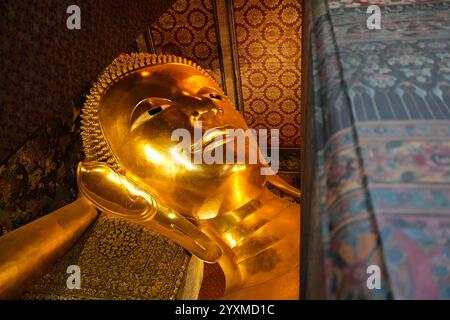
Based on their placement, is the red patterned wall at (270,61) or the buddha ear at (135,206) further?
the red patterned wall at (270,61)

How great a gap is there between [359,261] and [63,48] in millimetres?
1151

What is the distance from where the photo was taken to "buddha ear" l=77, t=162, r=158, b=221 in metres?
1.89

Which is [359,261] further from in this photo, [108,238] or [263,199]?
[108,238]

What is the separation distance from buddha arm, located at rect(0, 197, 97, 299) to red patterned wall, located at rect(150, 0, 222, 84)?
1.64m

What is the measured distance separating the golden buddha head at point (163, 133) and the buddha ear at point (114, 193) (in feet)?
0.34

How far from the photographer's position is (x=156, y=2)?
2.09m

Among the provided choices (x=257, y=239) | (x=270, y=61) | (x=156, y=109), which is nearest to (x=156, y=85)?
(x=156, y=109)

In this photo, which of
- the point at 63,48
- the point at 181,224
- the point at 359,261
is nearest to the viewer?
the point at 359,261

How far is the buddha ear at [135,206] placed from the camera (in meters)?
1.89

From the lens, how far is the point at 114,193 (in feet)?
6.22

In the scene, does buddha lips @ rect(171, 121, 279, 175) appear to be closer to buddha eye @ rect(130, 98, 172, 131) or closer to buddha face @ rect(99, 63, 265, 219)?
buddha face @ rect(99, 63, 265, 219)

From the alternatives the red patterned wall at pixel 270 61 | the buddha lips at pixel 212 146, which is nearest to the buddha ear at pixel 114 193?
the buddha lips at pixel 212 146

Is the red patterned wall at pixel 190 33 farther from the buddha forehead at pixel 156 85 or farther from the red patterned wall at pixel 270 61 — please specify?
the buddha forehead at pixel 156 85
